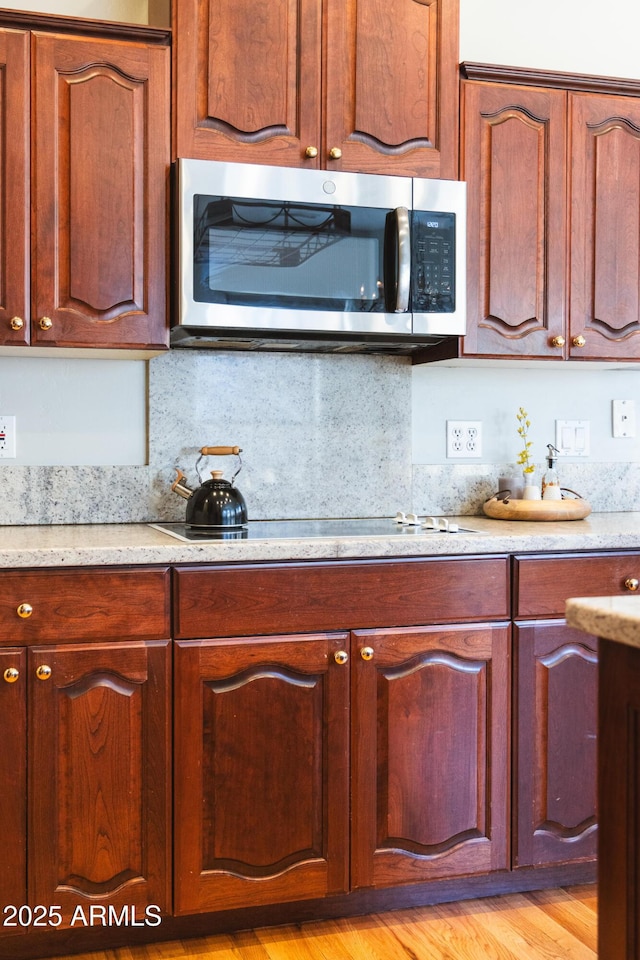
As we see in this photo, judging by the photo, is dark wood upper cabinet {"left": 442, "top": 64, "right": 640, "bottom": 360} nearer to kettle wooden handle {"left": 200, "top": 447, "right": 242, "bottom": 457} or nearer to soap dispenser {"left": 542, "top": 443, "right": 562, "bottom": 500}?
soap dispenser {"left": 542, "top": 443, "right": 562, "bottom": 500}

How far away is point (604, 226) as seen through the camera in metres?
2.56

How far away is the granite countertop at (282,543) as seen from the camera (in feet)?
6.24

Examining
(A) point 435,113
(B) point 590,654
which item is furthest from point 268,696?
(A) point 435,113

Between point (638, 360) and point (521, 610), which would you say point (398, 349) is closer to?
point (638, 360)

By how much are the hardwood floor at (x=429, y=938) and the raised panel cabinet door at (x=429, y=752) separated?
109 millimetres

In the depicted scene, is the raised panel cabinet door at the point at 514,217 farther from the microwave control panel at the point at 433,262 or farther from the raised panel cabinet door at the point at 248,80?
the raised panel cabinet door at the point at 248,80

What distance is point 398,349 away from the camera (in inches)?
103

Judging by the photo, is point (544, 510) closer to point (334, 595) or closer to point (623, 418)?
point (623, 418)

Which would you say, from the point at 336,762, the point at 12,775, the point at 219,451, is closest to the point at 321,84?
the point at 219,451

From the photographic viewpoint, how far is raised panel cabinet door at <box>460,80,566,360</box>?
96.0 inches

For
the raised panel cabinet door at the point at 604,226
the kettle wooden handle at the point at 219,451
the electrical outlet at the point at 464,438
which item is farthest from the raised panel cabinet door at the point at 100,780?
the raised panel cabinet door at the point at 604,226

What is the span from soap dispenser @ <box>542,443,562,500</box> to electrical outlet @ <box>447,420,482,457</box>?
213 mm

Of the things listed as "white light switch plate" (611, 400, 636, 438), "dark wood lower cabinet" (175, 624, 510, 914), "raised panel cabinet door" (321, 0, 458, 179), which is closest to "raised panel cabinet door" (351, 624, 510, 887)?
"dark wood lower cabinet" (175, 624, 510, 914)

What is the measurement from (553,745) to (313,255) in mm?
1315
